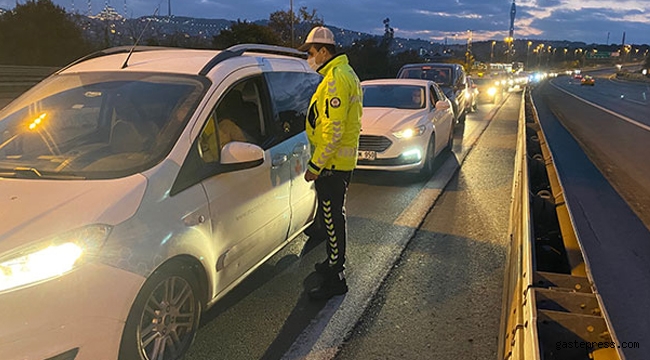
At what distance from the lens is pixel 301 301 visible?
407 centimetres

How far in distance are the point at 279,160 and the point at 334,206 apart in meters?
0.57

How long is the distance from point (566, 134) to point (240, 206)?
14.1m

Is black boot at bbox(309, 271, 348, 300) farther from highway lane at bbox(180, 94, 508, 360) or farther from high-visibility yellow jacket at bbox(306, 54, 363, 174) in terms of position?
high-visibility yellow jacket at bbox(306, 54, 363, 174)

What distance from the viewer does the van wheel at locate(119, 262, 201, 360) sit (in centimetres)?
263

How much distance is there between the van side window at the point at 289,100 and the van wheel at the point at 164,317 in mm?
1526

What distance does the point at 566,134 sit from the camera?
49.7 ft

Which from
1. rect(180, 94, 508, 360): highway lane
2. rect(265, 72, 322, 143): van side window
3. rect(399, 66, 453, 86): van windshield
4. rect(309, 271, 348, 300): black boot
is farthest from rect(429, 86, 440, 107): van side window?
rect(309, 271, 348, 300): black boot

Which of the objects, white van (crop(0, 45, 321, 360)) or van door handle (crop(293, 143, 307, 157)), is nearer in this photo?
white van (crop(0, 45, 321, 360))

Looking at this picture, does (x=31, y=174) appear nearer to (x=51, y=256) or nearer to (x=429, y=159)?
(x=51, y=256)

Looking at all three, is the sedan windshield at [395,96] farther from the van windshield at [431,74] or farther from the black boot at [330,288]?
the black boot at [330,288]

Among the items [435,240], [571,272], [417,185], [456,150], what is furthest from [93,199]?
[456,150]

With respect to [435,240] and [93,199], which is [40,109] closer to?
[93,199]

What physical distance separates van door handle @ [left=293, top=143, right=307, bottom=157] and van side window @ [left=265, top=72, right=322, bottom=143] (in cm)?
11

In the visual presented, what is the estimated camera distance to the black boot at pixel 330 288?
4.07 m
